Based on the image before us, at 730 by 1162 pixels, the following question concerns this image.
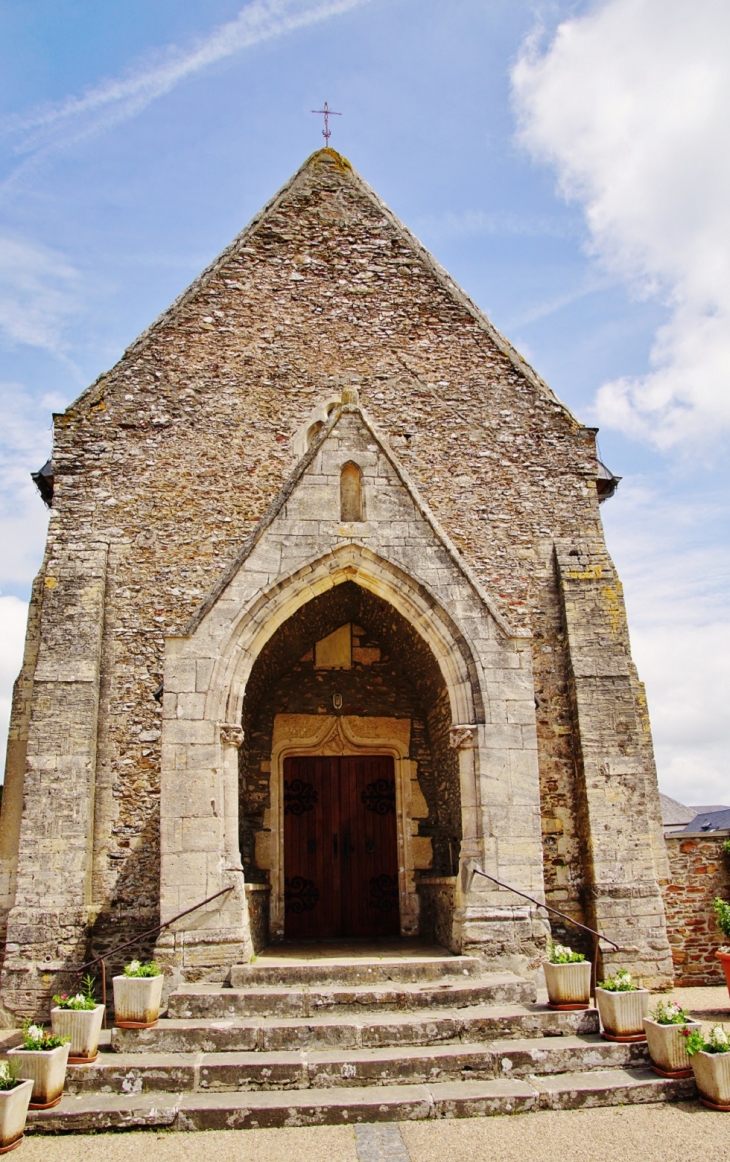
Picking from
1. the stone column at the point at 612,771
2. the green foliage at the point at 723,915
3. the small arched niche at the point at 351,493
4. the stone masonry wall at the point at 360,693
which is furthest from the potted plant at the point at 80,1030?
the green foliage at the point at 723,915

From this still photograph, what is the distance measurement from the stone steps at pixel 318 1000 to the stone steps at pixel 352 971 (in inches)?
6.0

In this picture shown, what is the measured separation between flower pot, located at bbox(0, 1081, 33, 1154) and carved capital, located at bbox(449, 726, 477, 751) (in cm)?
445

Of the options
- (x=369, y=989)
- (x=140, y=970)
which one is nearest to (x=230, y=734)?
(x=140, y=970)

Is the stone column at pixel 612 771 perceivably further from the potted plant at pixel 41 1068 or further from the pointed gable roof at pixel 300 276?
the potted plant at pixel 41 1068

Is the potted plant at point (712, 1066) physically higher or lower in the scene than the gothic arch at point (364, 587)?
lower

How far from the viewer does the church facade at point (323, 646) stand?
7.81 metres

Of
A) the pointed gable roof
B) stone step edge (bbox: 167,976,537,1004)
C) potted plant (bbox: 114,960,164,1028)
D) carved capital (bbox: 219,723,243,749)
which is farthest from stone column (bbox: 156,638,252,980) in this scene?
the pointed gable roof

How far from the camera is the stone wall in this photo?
30.9 ft

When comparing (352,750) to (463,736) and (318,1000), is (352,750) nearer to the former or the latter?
(463,736)

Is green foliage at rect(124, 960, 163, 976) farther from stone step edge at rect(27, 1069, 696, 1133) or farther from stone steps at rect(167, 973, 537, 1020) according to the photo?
stone step edge at rect(27, 1069, 696, 1133)

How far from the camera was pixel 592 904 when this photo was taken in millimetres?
8844

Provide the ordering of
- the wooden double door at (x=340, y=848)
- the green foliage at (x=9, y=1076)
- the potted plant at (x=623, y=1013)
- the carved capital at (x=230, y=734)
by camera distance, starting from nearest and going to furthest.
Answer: the green foliage at (x=9, y=1076)
the potted plant at (x=623, y=1013)
the carved capital at (x=230, y=734)
the wooden double door at (x=340, y=848)

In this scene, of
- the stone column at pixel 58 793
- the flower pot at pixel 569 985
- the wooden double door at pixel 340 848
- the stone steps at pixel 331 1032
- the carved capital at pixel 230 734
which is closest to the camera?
the stone steps at pixel 331 1032

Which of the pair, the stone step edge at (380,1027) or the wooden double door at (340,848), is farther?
the wooden double door at (340,848)
